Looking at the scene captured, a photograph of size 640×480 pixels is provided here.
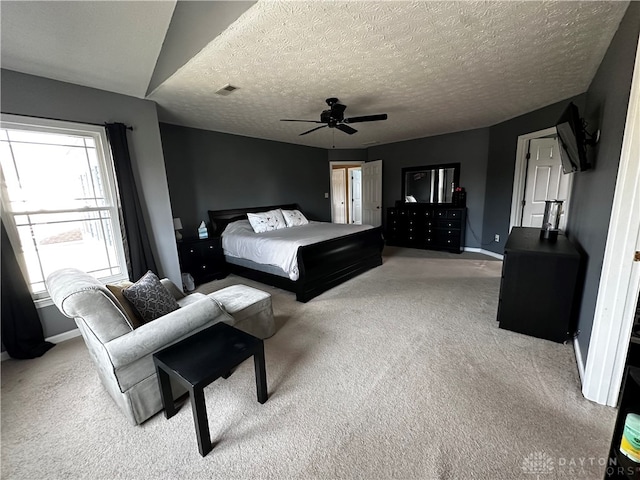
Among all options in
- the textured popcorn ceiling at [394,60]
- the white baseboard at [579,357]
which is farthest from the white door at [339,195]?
the white baseboard at [579,357]

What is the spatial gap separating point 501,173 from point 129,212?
590 cm

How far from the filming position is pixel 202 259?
13.4 ft

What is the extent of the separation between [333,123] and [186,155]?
2611mm

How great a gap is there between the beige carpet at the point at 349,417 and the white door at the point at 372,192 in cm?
444

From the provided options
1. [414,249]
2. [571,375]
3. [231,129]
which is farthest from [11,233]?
[414,249]

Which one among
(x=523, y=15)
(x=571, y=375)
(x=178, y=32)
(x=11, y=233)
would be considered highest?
(x=178, y=32)

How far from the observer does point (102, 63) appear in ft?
7.53

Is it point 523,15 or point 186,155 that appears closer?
point 523,15

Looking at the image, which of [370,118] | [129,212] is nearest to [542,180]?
[370,118]

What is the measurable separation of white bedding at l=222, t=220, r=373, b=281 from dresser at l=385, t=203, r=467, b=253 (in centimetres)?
200

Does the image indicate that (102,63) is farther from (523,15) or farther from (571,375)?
(571,375)

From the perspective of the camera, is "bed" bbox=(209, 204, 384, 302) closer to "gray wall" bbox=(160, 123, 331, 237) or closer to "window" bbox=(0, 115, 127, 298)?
"gray wall" bbox=(160, 123, 331, 237)

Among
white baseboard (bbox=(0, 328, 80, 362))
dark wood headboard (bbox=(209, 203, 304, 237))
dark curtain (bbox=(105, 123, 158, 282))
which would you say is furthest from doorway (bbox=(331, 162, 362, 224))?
white baseboard (bbox=(0, 328, 80, 362))

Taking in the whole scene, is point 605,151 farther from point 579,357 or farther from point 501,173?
point 501,173
